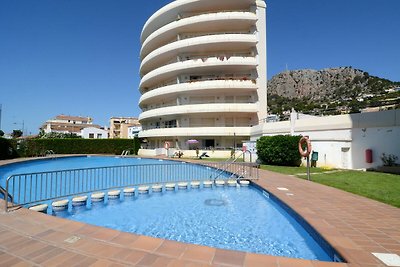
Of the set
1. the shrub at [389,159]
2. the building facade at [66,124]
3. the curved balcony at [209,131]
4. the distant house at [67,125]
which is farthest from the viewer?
the building facade at [66,124]

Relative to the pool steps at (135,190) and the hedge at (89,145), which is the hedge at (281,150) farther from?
the hedge at (89,145)

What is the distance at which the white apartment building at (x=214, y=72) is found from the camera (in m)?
30.4

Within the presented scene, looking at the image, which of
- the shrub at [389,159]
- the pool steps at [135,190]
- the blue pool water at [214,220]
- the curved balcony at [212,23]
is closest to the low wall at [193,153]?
the shrub at [389,159]

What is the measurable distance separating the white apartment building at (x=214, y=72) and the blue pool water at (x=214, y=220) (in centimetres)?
2054

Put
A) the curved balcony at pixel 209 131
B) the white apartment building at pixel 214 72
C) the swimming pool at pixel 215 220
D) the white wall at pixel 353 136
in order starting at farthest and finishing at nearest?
the white apartment building at pixel 214 72
the curved balcony at pixel 209 131
the white wall at pixel 353 136
the swimming pool at pixel 215 220

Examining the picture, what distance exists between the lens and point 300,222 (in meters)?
6.19

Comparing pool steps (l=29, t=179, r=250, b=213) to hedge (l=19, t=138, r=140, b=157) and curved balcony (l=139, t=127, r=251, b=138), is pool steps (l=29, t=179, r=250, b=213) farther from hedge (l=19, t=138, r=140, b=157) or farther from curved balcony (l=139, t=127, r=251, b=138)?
hedge (l=19, t=138, r=140, b=157)

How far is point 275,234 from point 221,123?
2600 centimetres

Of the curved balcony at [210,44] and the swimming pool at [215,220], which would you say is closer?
the swimming pool at [215,220]

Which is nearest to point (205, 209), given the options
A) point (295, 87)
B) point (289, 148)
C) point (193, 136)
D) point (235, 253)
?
point (235, 253)

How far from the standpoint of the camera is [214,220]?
733 centimetres

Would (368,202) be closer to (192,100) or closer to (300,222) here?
(300,222)

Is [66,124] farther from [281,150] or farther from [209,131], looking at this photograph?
[281,150]

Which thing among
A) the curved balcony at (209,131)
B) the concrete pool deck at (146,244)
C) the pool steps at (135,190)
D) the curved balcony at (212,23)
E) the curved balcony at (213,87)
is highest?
the curved balcony at (212,23)
